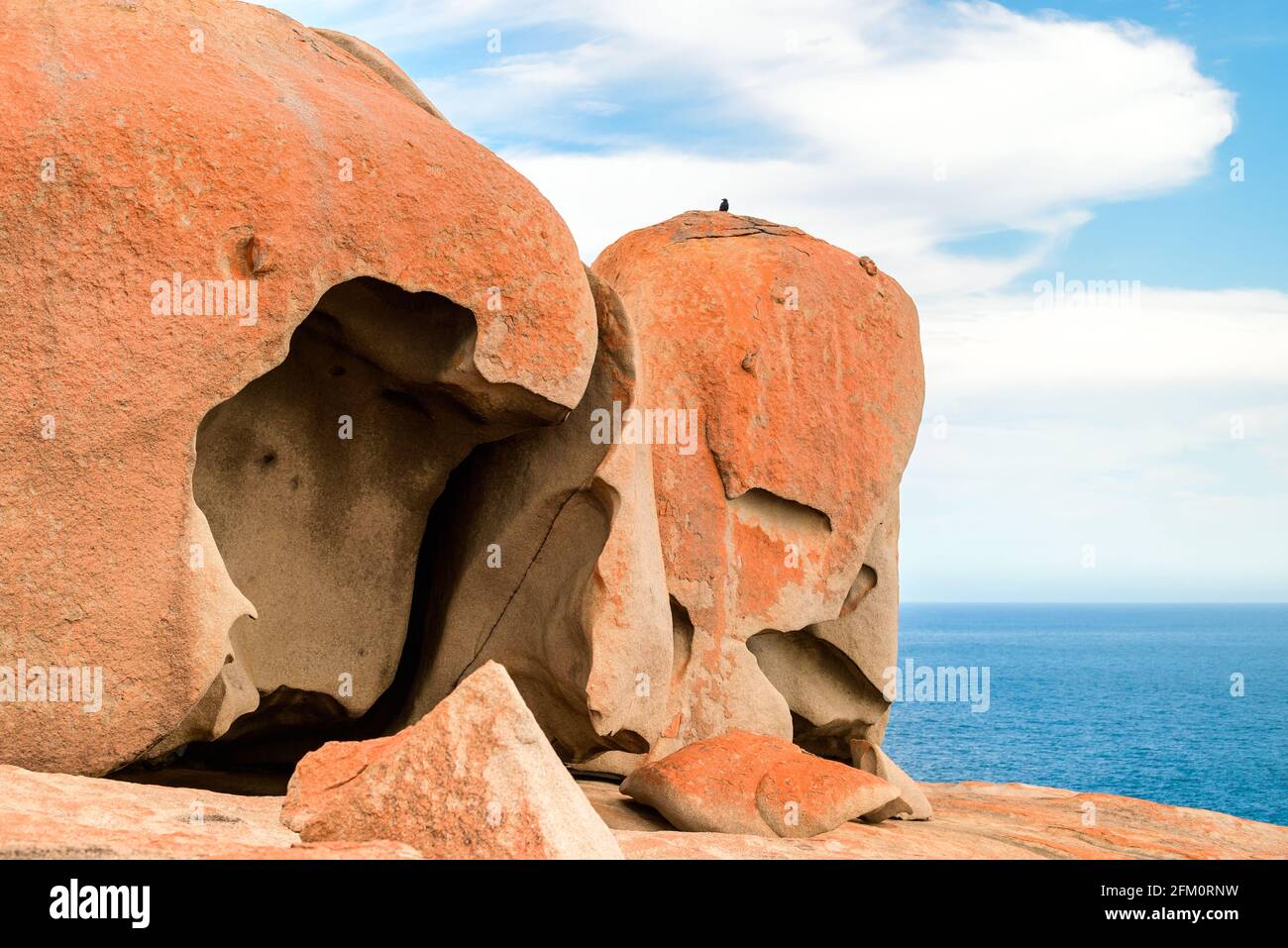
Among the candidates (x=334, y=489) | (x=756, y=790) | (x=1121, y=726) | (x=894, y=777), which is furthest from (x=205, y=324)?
(x=1121, y=726)

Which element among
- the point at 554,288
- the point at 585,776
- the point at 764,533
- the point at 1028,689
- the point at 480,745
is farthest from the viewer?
the point at 1028,689

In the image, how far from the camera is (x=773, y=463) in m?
10.0

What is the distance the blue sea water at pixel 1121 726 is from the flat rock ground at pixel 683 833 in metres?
22.1

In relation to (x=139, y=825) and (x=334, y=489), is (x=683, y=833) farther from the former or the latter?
(x=334, y=489)

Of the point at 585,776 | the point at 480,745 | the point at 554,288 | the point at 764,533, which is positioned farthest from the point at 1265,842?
the point at 480,745

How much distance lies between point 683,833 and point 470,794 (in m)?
2.30

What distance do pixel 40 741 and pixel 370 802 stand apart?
1.96 metres

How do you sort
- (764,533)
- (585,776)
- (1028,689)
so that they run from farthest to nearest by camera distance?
(1028,689) → (764,533) → (585,776)

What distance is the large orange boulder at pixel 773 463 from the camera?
962 cm

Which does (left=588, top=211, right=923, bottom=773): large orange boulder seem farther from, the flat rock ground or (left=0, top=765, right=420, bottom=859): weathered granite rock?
(left=0, top=765, right=420, bottom=859): weathered granite rock

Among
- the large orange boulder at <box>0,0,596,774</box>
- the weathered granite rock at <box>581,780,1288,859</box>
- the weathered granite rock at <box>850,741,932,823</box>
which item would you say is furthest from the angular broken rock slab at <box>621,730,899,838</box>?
the large orange boulder at <box>0,0,596,774</box>

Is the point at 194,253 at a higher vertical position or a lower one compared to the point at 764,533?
higher

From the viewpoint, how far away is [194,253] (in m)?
6.05

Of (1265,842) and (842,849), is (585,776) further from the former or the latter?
(1265,842)
